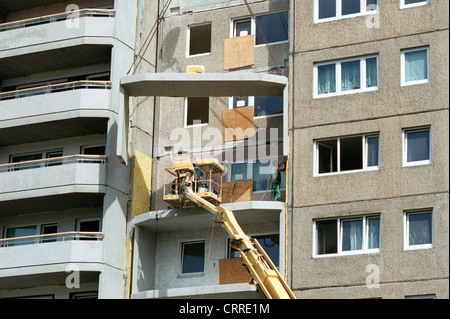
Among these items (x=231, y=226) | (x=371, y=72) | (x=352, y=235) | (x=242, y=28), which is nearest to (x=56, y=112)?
(x=242, y=28)

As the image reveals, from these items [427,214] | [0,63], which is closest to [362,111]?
[427,214]

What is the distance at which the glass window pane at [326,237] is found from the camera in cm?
3894

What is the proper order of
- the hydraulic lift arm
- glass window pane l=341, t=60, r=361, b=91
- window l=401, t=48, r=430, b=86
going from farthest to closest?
glass window pane l=341, t=60, r=361, b=91, window l=401, t=48, r=430, b=86, the hydraulic lift arm

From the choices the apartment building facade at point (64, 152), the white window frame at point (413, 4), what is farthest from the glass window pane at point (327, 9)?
the apartment building facade at point (64, 152)

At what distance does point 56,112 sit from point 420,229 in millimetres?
15720

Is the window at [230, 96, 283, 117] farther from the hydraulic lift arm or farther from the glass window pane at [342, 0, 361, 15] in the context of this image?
the hydraulic lift arm

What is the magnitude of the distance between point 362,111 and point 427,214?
4.66m

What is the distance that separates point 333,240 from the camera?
39.0 metres

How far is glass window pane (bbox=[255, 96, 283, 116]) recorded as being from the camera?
4325 cm

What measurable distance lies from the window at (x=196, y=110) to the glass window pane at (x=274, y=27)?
→ 3322 millimetres

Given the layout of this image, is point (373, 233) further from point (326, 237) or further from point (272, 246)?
point (272, 246)

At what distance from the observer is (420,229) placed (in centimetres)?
3775

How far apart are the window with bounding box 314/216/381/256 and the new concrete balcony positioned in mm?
1440

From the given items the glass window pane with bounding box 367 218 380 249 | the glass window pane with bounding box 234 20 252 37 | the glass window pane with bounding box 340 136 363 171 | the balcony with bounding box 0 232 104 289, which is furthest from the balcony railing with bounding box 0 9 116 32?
the glass window pane with bounding box 367 218 380 249
